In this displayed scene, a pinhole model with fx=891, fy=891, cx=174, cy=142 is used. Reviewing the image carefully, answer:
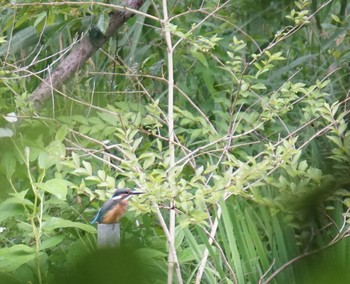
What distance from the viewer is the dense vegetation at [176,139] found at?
2.36 metres

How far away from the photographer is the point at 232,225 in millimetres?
2572

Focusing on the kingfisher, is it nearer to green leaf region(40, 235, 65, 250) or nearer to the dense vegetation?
the dense vegetation

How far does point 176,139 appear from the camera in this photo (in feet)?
9.88

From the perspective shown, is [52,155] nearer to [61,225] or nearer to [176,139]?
[61,225]

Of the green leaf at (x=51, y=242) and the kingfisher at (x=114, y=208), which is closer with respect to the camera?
the kingfisher at (x=114, y=208)

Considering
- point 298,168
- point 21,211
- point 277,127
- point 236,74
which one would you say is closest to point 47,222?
point 21,211

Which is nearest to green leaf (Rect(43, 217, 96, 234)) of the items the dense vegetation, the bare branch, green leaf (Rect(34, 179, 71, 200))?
the dense vegetation

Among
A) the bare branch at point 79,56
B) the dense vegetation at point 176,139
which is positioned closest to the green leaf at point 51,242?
the dense vegetation at point 176,139

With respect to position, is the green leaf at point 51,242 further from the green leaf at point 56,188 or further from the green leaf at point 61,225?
the green leaf at point 56,188

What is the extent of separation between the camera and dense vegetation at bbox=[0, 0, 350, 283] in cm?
236

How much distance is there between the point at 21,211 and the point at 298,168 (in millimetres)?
816

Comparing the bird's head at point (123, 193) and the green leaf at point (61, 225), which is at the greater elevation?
the bird's head at point (123, 193)

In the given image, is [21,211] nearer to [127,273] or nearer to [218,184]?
[218,184]

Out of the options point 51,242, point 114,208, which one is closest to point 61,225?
point 51,242
